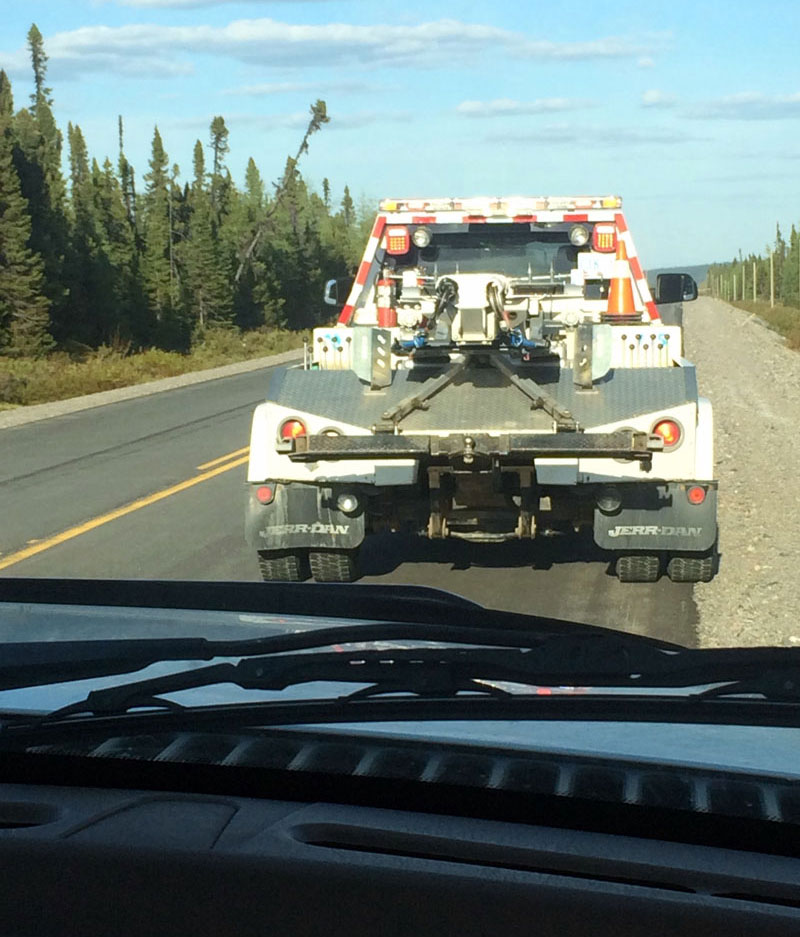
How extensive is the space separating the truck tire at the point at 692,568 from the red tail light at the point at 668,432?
0.84 metres

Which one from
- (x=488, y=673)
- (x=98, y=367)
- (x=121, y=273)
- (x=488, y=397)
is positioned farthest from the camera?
(x=121, y=273)

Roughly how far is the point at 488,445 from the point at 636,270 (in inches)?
137

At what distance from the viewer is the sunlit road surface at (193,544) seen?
759cm

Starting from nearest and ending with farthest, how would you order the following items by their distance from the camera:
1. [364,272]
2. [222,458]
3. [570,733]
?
[570,733]
[364,272]
[222,458]

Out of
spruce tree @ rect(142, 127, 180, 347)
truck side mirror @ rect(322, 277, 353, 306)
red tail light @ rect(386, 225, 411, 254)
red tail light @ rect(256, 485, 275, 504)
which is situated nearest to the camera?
red tail light @ rect(256, 485, 275, 504)

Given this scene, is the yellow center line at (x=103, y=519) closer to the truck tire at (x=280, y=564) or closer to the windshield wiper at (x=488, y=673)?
the truck tire at (x=280, y=564)

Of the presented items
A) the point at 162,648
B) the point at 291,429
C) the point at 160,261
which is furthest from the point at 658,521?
the point at 160,261

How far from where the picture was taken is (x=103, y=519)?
1084 cm

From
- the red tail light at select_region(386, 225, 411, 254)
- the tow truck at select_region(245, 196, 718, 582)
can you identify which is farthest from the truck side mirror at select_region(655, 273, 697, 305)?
the tow truck at select_region(245, 196, 718, 582)

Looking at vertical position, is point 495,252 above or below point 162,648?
above

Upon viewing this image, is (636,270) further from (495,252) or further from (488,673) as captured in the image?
(488,673)

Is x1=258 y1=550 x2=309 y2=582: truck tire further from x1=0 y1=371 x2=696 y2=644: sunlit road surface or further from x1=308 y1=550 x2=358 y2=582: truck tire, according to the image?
x1=0 y1=371 x2=696 y2=644: sunlit road surface

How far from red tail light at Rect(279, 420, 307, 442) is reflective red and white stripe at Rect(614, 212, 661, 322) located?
10.8ft

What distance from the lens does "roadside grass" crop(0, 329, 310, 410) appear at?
28.1 meters
